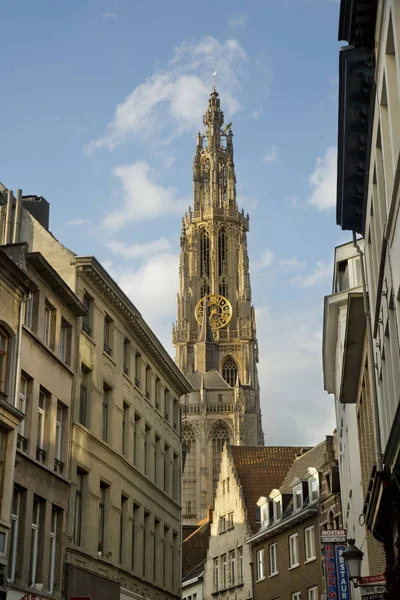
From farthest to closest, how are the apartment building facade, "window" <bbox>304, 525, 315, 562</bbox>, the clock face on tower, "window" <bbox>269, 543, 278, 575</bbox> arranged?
the clock face on tower → "window" <bbox>269, 543, 278, 575</bbox> → "window" <bbox>304, 525, 315, 562</bbox> → the apartment building facade

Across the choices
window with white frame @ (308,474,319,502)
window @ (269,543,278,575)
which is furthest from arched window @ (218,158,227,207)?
window with white frame @ (308,474,319,502)

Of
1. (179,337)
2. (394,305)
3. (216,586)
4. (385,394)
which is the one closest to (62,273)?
(385,394)

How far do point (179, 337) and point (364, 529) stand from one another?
4525 inches

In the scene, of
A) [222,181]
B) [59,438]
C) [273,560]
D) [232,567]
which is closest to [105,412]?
[59,438]

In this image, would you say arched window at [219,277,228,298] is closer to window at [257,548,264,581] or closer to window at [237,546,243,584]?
window at [237,546,243,584]

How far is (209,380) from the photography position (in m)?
134

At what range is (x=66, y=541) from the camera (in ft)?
81.4

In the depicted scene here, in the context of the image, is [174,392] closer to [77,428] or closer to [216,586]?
[77,428]

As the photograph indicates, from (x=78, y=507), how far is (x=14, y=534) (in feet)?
17.7

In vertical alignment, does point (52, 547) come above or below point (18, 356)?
below

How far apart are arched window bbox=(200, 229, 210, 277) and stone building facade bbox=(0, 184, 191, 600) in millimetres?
111970

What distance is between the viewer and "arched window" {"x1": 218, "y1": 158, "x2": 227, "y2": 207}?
524 ft

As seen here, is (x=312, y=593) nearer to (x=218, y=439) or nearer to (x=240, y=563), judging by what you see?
(x=240, y=563)

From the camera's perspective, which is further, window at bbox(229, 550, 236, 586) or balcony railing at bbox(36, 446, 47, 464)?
window at bbox(229, 550, 236, 586)
